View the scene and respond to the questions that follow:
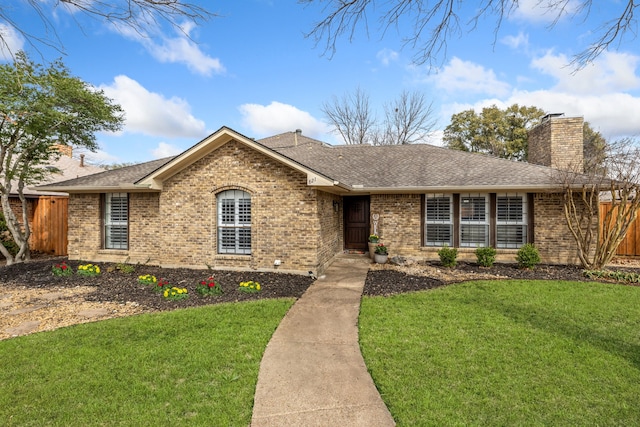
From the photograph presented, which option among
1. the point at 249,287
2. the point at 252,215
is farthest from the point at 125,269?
the point at 249,287

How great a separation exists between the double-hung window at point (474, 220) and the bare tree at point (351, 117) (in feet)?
61.2

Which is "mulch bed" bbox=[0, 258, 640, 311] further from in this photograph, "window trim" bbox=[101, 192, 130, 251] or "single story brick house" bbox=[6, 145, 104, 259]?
"single story brick house" bbox=[6, 145, 104, 259]

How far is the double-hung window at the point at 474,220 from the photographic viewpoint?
10461 millimetres

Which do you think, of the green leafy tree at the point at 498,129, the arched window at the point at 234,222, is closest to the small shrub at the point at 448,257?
the arched window at the point at 234,222

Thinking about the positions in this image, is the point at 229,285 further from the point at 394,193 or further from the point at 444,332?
the point at 394,193

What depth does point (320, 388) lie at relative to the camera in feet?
11.4

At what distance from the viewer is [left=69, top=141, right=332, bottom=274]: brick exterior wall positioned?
8664 millimetres

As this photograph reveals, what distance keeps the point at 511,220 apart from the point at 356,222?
204 inches

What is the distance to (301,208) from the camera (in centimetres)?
864

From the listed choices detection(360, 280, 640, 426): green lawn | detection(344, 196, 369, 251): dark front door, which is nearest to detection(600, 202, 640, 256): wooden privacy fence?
detection(360, 280, 640, 426): green lawn

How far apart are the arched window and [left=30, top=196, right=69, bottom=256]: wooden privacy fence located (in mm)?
8428

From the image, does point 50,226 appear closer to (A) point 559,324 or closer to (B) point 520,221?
(A) point 559,324

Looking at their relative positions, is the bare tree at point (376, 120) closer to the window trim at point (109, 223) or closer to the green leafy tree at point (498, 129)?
the green leafy tree at point (498, 129)

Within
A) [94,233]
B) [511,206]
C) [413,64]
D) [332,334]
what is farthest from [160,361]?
[511,206]
